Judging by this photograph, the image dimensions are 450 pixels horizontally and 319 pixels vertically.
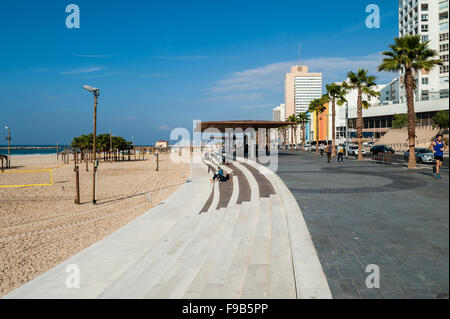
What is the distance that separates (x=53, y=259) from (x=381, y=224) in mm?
8648

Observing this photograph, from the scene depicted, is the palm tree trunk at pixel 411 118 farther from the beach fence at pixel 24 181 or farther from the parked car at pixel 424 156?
the beach fence at pixel 24 181

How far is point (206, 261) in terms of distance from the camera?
5.84 metres

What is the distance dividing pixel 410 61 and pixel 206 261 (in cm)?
2286

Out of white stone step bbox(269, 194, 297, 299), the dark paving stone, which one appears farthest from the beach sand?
white stone step bbox(269, 194, 297, 299)

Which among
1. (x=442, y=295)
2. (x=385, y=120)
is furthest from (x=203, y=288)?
(x=385, y=120)

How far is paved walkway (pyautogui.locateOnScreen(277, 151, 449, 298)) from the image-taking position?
98.0 inches

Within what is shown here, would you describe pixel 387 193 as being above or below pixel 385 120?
below

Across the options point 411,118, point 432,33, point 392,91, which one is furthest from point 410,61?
point 392,91

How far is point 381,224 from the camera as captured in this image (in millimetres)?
7234

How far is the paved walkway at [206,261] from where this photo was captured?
182 inches

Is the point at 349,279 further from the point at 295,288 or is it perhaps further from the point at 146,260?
the point at 146,260

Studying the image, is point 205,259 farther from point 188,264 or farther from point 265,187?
point 265,187

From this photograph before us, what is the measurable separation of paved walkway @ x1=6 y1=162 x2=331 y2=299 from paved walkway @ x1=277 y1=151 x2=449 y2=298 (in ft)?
1.20

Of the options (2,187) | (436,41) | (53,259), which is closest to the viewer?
(53,259)
